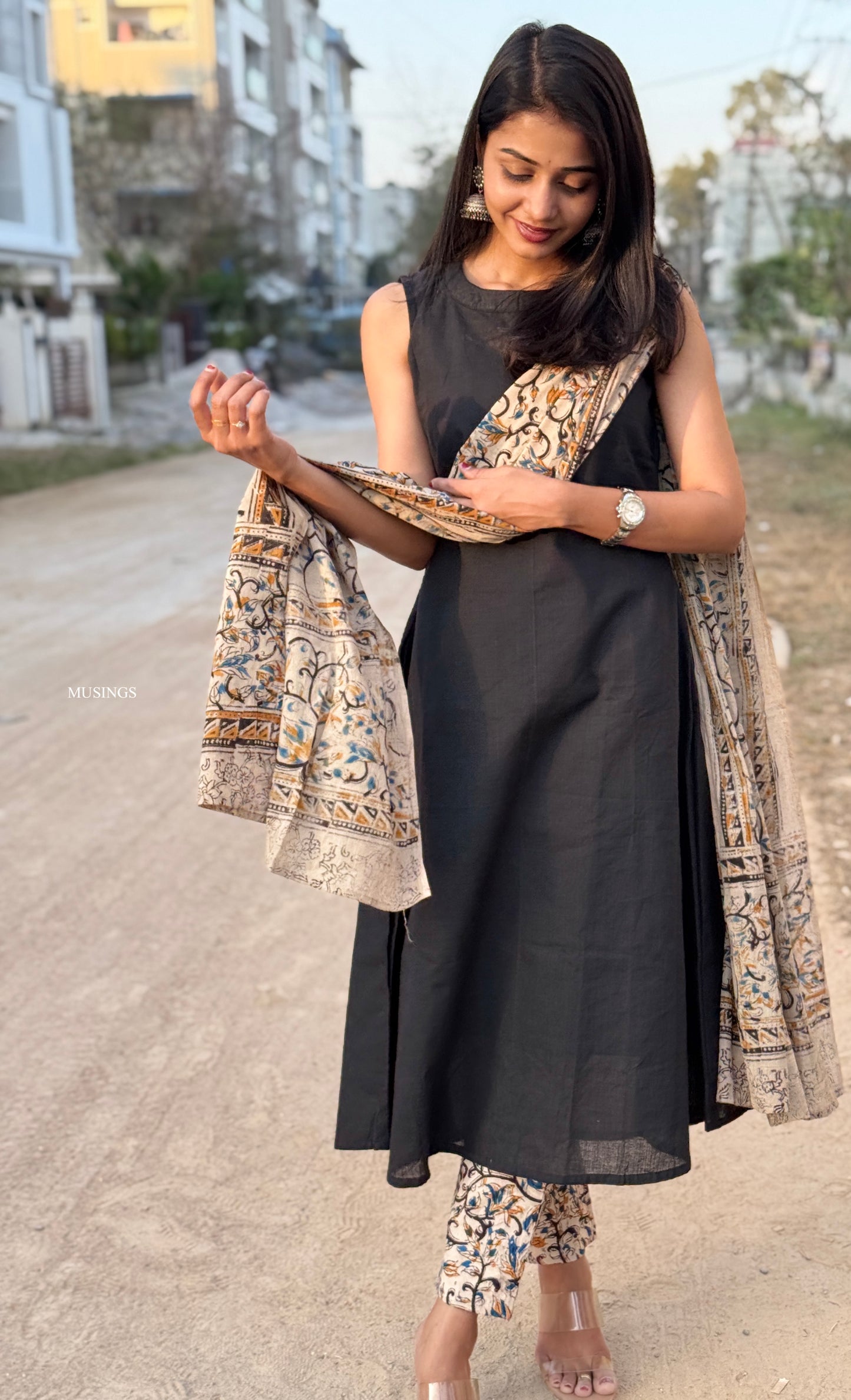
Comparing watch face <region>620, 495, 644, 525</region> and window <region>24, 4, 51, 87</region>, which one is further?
window <region>24, 4, 51, 87</region>

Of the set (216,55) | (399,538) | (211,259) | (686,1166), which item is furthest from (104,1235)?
(216,55)

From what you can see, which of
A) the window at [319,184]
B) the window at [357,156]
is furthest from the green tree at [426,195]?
the window at [357,156]

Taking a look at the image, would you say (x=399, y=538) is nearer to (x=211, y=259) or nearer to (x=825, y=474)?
(x=825, y=474)

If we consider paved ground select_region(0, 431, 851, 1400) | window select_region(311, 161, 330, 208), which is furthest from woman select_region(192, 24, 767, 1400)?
window select_region(311, 161, 330, 208)

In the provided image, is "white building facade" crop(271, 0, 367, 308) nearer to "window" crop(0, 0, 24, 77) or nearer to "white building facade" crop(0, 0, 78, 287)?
"white building facade" crop(0, 0, 78, 287)

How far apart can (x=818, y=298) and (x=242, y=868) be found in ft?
58.1

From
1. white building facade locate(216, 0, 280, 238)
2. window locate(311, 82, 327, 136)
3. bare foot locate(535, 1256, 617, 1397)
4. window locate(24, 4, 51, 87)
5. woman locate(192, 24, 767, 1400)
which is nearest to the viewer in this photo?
woman locate(192, 24, 767, 1400)

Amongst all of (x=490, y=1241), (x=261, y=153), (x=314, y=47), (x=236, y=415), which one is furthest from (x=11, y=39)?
(x=314, y=47)

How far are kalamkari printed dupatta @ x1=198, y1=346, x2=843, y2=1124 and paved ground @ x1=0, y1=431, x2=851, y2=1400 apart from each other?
53 cm

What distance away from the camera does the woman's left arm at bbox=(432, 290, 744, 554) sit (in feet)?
5.86

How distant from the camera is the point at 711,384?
6.32 feet

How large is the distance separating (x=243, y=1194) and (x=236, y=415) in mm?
1576

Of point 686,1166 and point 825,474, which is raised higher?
point 686,1166

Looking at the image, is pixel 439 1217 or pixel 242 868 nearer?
pixel 439 1217
